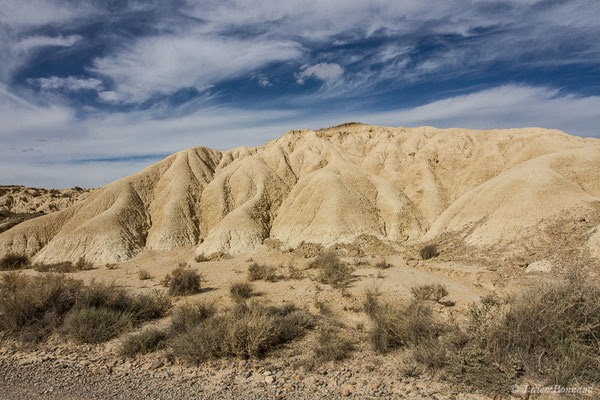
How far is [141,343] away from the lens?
7.63m

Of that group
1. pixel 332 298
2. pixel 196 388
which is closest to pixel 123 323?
pixel 196 388

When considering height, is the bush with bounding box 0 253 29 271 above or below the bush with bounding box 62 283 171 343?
below

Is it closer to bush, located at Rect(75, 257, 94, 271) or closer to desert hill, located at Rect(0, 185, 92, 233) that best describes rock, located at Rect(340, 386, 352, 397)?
bush, located at Rect(75, 257, 94, 271)

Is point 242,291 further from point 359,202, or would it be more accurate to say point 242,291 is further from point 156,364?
point 359,202

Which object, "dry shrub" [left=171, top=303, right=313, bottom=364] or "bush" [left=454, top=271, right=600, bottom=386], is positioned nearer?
"bush" [left=454, top=271, right=600, bottom=386]

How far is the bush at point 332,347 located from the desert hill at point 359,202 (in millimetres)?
13713

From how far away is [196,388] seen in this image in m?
6.21

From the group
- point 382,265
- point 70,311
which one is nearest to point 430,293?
point 382,265

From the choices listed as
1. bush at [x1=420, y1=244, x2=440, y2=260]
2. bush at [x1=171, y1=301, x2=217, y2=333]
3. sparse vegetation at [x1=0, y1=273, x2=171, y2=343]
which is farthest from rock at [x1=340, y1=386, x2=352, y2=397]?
bush at [x1=420, y1=244, x2=440, y2=260]

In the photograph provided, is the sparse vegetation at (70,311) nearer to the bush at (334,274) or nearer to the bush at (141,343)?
the bush at (141,343)

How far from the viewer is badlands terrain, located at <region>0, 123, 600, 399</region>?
21.1 ft

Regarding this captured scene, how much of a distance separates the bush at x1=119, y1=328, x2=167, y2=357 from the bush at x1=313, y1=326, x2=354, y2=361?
158 inches

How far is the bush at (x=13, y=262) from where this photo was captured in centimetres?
2409

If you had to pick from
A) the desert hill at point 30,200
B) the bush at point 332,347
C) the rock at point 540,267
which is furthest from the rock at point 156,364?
the desert hill at point 30,200
